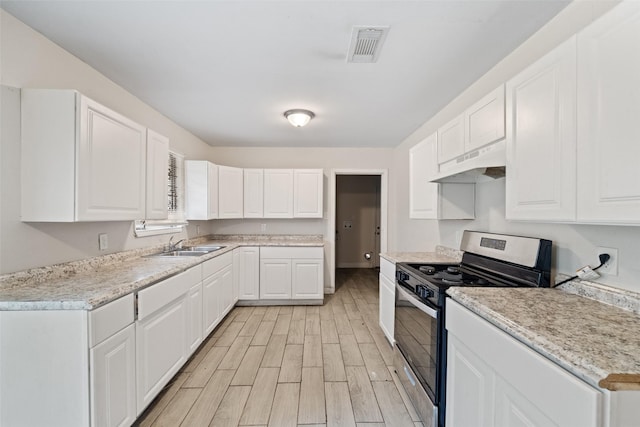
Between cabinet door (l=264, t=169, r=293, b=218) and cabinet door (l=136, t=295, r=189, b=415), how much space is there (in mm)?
2151

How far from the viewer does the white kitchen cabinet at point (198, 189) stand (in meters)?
3.59

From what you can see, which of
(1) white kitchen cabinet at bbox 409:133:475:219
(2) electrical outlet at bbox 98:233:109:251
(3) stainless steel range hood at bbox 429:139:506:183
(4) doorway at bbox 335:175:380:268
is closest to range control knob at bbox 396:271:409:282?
(1) white kitchen cabinet at bbox 409:133:475:219

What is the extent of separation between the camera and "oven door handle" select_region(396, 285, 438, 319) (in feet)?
5.35

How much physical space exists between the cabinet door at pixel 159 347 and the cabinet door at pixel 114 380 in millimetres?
71

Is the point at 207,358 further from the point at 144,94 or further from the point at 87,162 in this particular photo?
the point at 144,94

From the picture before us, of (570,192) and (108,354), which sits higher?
(570,192)

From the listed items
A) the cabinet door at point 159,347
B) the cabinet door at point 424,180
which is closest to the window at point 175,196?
the cabinet door at point 159,347

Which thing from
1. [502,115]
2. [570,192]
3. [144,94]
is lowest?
[570,192]

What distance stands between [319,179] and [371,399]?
9.75ft

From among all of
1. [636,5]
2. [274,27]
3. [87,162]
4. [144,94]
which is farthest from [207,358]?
[636,5]

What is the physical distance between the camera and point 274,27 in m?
1.64

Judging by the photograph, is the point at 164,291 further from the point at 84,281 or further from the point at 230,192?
the point at 230,192

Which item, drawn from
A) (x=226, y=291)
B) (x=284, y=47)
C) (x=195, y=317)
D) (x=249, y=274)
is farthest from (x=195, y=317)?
(x=284, y=47)

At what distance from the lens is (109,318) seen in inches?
56.5
